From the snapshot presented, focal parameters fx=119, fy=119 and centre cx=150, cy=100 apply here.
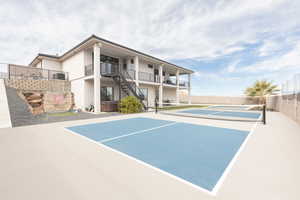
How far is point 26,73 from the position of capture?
13602 mm

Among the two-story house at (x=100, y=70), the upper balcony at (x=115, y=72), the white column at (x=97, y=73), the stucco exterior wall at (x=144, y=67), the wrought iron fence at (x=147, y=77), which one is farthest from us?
the stucco exterior wall at (x=144, y=67)

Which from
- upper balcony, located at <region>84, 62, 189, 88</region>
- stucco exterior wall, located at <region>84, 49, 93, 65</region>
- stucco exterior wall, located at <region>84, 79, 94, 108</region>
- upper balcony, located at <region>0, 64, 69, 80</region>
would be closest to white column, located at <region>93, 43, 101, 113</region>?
upper balcony, located at <region>84, 62, 189, 88</region>

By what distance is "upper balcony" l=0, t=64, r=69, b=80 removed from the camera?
490 inches

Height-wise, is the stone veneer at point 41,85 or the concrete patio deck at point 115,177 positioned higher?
the stone veneer at point 41,85

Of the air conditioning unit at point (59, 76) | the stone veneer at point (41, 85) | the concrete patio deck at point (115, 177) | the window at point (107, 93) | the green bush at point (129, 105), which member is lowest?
the concrete patio deck at point (115, 177)

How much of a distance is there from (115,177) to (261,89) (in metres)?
26.5

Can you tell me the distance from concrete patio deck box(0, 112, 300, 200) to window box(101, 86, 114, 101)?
402 inches

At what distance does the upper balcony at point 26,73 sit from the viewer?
12445mm

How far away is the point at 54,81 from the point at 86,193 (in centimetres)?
1523

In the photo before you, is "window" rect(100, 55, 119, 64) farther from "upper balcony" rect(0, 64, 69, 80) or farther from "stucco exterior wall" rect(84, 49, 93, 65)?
"upper balcony" rect(0, 64, 69, 80)

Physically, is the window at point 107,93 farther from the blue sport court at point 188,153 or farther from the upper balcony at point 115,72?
the blue sport court at point 188,153

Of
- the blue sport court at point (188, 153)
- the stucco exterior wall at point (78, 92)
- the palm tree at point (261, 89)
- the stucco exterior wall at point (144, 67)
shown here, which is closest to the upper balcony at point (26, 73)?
the stucco exterior wall at point (78, 92)

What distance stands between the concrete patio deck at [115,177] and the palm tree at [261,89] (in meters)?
21.8

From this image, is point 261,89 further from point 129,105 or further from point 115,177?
point 115,177
